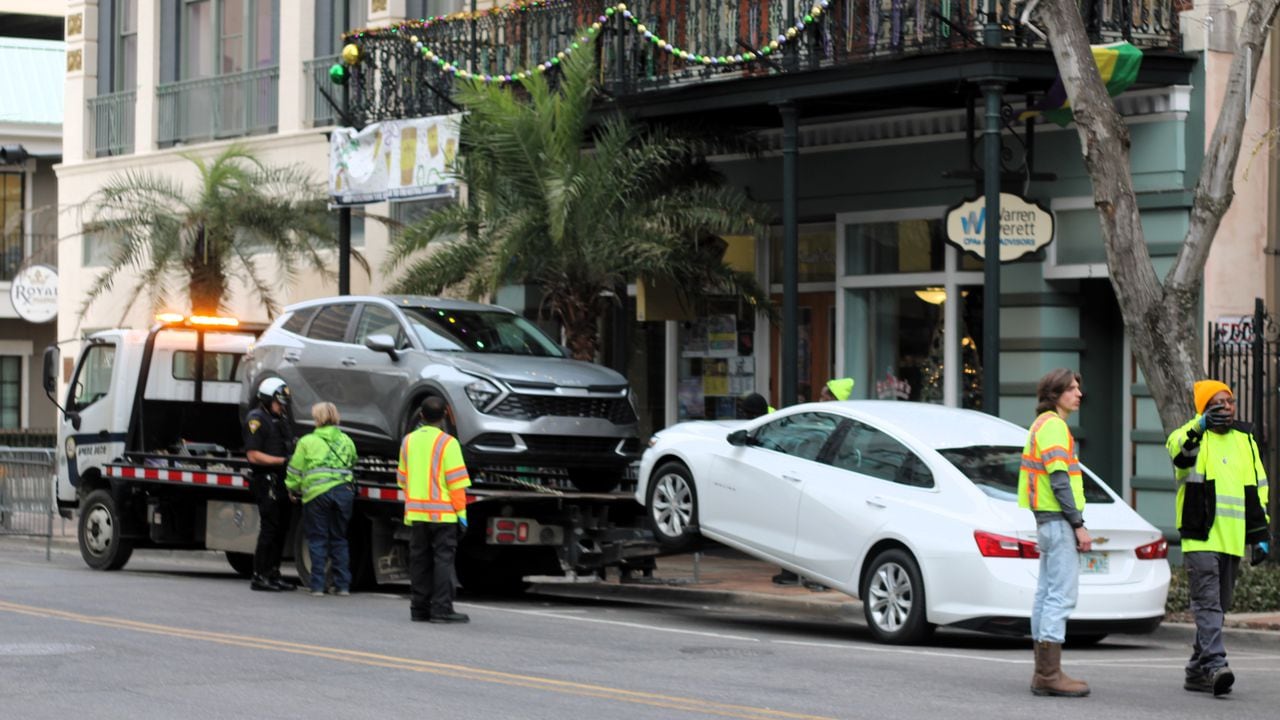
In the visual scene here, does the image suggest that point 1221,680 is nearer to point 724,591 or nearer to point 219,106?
point 724,591

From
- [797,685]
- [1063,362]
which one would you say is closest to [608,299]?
[1063,362]

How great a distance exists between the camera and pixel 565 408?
16797 mm

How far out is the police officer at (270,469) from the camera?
17688 millimetres

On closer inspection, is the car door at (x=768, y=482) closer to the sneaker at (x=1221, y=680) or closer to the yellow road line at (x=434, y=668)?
the yellow road line at (x=434, y=668)

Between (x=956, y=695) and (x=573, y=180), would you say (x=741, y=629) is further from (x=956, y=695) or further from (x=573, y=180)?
(x=573, y=180)

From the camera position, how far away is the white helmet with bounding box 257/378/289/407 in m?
17.9

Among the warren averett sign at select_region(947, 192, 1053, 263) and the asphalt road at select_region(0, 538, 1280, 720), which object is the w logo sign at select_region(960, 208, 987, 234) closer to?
the warren averett sign at select_region(947, 192, 1053, 263)

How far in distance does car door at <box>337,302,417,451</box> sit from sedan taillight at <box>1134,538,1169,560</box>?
20.8 feet

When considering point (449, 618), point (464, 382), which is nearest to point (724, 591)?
point (464, 382)

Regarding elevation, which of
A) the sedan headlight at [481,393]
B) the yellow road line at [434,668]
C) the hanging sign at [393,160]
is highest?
the hanging sign at [393,160]

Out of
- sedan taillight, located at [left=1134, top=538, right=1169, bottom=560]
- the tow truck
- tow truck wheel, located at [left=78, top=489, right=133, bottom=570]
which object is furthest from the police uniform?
sedan taillight, located at [left=1134, top=538, right=1169, bottom=560]

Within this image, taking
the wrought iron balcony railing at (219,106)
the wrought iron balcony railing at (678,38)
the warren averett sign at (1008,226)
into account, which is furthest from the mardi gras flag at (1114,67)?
the wrought iron balcony railing at (219,106)

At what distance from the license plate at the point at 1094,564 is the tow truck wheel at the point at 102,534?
33.9 feet

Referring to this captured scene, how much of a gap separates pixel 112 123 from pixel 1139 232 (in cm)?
2045
